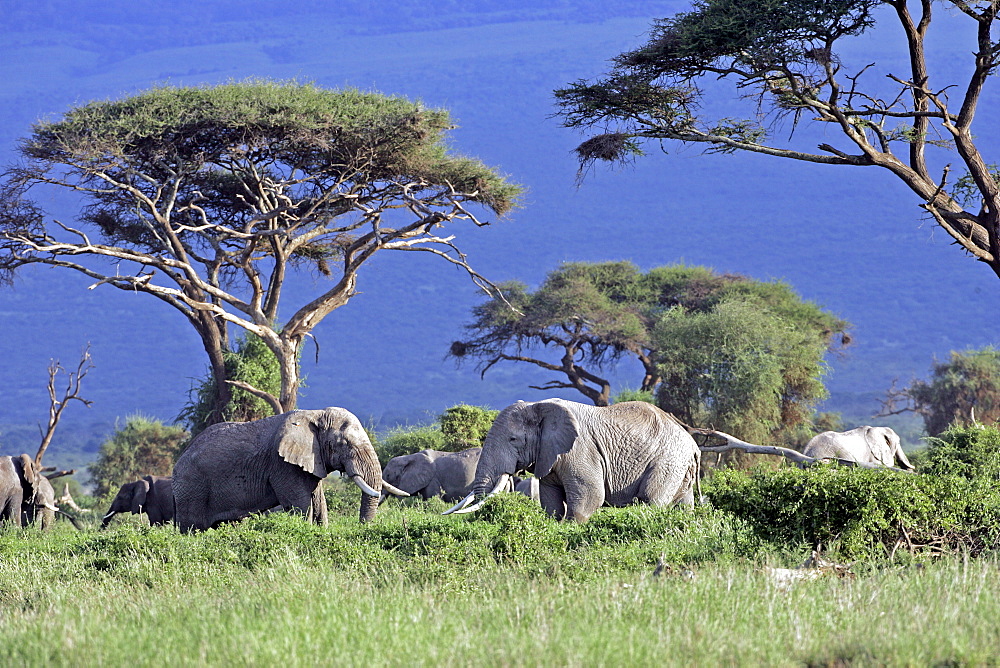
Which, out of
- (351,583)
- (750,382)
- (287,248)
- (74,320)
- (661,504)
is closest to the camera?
(351,583)

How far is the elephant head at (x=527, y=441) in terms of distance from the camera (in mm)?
12992

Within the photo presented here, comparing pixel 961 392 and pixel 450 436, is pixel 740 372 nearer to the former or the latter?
pixel 450 436

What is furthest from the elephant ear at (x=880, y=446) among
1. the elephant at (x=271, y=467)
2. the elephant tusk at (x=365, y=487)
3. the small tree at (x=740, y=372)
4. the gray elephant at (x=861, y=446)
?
the small tree at (x=740, y=372)

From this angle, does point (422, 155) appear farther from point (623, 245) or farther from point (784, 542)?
point (623, 245)

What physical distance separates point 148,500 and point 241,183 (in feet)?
32.2

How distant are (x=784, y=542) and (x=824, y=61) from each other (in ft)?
33.2

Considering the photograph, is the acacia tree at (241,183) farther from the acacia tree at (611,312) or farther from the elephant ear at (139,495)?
the acacia tree at (611,312)

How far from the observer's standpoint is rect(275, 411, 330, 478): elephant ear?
575 inches

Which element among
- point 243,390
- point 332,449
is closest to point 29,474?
point 332,449

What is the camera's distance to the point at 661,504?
13773 millimetres

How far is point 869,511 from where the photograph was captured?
8938 millimetres

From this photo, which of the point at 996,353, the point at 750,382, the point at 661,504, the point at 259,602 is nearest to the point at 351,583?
the point at 259,602

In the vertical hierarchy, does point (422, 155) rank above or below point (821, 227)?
below

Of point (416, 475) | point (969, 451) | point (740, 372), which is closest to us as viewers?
point (969, 451)
